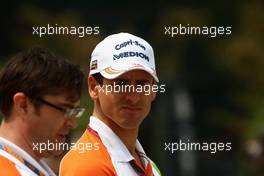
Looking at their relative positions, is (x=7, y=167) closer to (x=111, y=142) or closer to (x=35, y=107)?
(x=35, y=107)

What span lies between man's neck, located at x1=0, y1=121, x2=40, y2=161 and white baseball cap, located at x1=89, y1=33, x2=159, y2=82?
0.49m

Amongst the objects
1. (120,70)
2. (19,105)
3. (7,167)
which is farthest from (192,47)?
(7,167)

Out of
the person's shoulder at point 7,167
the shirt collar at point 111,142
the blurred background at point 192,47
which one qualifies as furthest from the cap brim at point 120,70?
the blurred background at point 192,47

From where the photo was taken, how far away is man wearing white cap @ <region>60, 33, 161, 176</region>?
4.23m

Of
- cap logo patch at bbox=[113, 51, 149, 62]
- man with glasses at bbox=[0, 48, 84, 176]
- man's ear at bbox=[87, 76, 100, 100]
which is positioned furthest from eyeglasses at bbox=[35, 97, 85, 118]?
cap logo patch at bbox=[113, 51, 149, 62]

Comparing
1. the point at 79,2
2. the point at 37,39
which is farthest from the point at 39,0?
the point at 37,39

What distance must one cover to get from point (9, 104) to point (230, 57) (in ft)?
26.1

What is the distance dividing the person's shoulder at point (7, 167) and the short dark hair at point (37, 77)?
0.90 ft

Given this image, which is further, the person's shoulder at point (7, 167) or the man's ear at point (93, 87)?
the man's ear at point (93, 87)

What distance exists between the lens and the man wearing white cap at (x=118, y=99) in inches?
166

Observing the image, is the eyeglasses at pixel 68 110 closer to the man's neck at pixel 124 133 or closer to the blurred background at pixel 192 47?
the man's neck at pixel 124 133

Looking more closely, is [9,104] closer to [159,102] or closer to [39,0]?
[159,102]

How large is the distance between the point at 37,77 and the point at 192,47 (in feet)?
26.9

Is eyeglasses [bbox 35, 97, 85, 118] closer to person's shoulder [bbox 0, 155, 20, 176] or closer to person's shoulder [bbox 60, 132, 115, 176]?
person's shoulder [bbox 60, 132, 115, 176]
